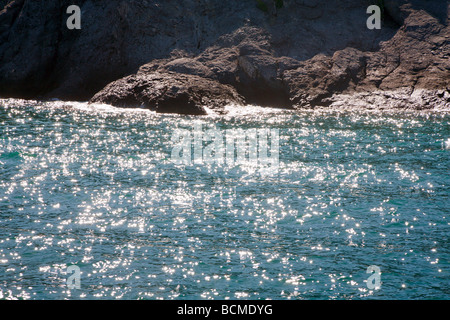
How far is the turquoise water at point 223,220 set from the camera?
31.9 ft

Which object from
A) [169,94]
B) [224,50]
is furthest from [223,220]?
[224,50]

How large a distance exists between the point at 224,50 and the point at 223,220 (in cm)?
2833

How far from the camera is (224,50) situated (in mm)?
39719

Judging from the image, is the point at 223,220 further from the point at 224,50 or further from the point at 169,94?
the point at 224,50

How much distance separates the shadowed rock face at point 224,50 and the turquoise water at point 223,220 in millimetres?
13124

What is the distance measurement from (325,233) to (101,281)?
526 cm

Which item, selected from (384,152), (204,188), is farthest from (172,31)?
(204,188)

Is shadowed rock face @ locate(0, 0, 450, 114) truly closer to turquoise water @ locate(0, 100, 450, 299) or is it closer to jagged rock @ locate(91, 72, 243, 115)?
jagged rock @ locate(91, 72, 243, 115)

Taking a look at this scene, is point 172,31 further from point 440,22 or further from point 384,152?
point 384,152

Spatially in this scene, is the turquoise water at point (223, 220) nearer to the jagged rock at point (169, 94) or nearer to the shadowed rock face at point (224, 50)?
the jagged rock at point (169, 94)

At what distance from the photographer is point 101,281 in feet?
31.9

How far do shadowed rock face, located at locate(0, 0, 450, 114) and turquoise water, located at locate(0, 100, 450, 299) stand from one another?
13124 mm

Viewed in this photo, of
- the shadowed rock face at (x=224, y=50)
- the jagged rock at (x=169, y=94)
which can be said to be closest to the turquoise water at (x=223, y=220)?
the jagged rock at (x=169, y=94)

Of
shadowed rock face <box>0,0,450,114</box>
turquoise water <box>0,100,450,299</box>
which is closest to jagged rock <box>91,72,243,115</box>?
shadowed rock face <box>0,0,450,114</box>
